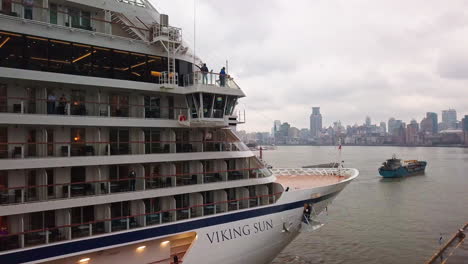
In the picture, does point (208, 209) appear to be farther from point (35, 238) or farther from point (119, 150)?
point (35, 238)

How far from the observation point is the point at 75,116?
474 inches

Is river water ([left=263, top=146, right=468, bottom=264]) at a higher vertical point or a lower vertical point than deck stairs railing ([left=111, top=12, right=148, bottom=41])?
lower

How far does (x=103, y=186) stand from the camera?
12.9 metres

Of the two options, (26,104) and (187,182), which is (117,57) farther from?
(187,182)

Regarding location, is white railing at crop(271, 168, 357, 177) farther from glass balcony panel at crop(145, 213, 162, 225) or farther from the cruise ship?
glass balcony panel at crop(145, 213, 162, 225)

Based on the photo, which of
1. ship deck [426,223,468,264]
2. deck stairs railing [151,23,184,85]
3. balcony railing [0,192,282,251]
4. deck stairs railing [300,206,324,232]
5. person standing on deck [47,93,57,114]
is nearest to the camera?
balcony railing [0,192,282,251]

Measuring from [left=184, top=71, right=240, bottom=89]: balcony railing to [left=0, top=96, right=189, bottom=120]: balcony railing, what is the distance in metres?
1.22

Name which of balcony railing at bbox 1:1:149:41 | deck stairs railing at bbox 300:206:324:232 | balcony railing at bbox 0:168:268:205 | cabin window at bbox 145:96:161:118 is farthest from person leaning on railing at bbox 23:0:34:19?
deck stairs railing at bbox 300:206:324:232

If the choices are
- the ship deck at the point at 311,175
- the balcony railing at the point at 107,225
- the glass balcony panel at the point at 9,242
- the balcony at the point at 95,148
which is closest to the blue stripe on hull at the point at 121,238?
the balcony railing at the point at 107,225

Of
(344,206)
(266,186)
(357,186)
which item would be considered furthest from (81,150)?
(357,186)

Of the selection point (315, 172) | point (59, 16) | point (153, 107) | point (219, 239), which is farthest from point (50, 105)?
point (315, 172)

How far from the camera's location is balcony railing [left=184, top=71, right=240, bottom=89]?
1491cm

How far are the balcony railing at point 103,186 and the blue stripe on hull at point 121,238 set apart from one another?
1.54 metres

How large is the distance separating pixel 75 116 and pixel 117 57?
2.90 m
